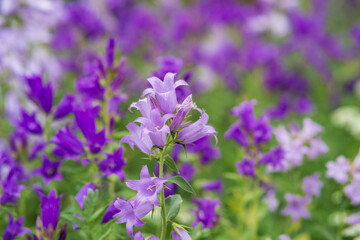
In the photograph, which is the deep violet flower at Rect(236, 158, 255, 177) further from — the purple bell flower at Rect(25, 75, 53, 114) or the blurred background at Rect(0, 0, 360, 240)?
the purple bell flower at Rect(25, 75, 53, 114)

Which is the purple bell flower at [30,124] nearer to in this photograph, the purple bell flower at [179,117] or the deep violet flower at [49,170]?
the deep violet flower at [49,170]

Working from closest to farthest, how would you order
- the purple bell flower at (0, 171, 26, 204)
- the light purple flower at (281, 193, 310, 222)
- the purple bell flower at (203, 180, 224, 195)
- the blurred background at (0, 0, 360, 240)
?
the purple bell flower at (0, 171, 26, 204) < the light purple flower at (281, 193, 310, 222) < the purple bell flower at (203, 180, 224, 195) < the blurred background at (0, 0, 360, 240)

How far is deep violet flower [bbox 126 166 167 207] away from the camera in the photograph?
92 centimetres

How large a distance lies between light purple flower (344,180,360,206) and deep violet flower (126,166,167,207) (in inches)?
37.0

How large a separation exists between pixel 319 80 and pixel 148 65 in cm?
194

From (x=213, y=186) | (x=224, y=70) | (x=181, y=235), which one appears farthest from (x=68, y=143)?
(x=224, y=70)

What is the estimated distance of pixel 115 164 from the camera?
1261mm

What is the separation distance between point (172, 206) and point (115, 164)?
1.05 feet

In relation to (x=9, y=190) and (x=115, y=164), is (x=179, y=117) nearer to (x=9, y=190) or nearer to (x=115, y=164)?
(x=115, y=164)

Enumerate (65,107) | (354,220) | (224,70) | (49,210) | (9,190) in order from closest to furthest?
1. (49,210)
2. (9,190)
3. (65,107)
4. (354,220)
5. (224,70)

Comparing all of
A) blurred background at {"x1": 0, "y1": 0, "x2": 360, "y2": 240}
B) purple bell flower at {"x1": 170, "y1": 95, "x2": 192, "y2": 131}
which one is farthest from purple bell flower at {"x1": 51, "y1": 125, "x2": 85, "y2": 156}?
purple bell flower at {"x1": 170, "y1": 95, "x2": 192, "y2": 131}

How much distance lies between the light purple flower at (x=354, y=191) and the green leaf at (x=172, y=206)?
0.87 metres

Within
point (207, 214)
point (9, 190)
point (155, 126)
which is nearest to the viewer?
point (155, 126)

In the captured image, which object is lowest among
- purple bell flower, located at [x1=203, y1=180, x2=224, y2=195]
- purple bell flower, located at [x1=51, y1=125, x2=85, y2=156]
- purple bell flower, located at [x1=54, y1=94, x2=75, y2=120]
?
purple bell flower, located at [x1=51, y1=125, x2=85, y2=156]
